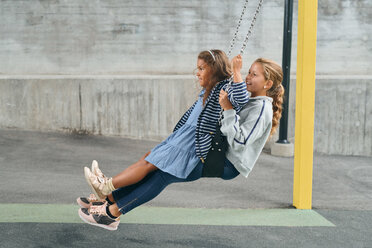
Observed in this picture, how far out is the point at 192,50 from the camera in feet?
26.5

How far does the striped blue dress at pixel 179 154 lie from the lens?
9.00ft

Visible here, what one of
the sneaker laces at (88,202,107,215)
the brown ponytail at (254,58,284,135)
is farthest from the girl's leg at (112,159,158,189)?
the brown ponytail at (254,58,284,135)

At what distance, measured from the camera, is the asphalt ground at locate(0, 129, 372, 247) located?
3305mm

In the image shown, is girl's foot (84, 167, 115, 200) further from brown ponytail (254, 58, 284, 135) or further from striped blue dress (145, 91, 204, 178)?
brown ponytail (254, 58, 284, 135)

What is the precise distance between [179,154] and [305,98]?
1896 mm

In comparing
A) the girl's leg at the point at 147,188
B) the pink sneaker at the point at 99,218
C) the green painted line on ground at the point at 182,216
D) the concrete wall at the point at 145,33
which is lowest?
the green painted line on ground at the point at 182,216

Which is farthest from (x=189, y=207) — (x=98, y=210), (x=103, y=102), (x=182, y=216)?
(x=103, y=102)

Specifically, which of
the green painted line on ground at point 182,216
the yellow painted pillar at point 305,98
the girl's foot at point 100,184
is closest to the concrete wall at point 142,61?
the yellow painted pillar at point 305,98

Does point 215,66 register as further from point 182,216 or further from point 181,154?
point 182,216

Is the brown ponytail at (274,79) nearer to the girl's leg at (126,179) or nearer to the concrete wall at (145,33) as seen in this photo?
the girl's leg at (126,179)

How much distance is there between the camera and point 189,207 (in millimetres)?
4309

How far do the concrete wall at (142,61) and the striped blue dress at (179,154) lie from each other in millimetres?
4901

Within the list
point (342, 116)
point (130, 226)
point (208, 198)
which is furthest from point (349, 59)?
point (130, 226)

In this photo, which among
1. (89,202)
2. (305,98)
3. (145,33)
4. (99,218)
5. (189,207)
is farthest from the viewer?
(145,33)
